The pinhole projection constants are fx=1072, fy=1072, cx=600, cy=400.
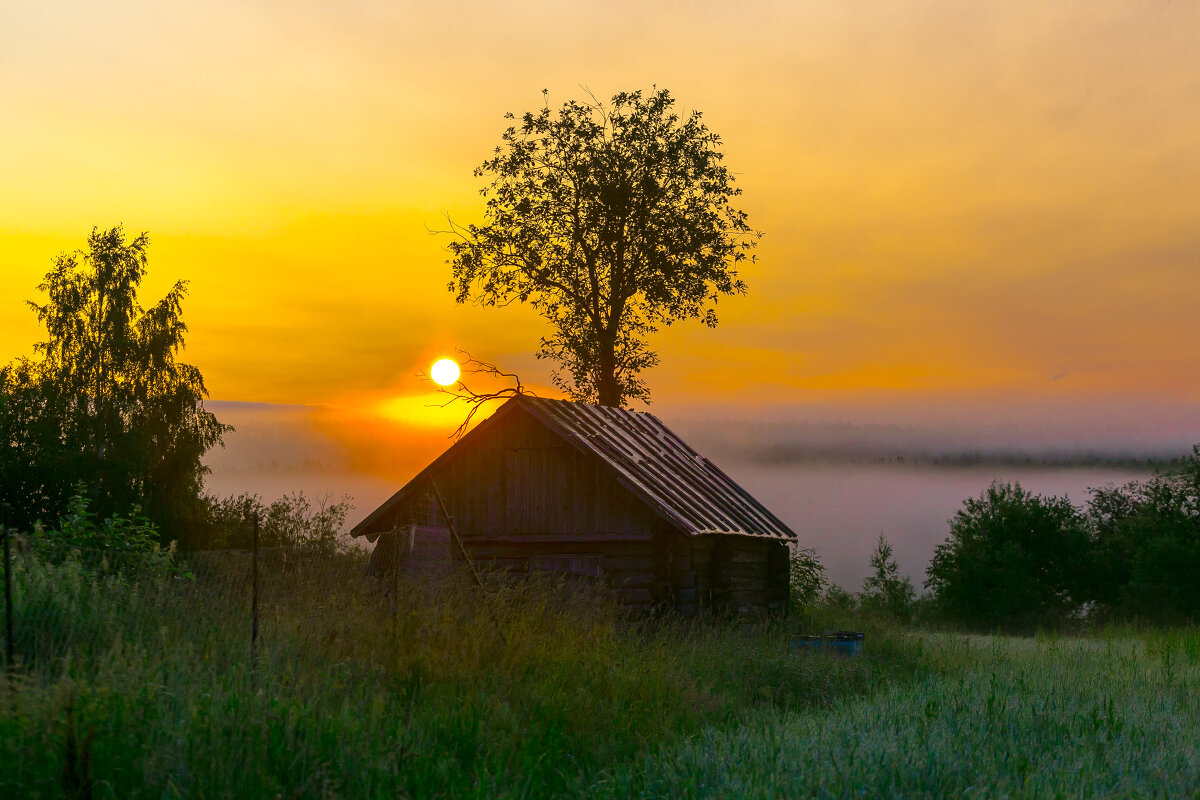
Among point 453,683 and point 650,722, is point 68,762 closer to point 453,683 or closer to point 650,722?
point 453,683

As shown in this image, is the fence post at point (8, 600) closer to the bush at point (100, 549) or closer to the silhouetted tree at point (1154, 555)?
the bush at point (100, 549)

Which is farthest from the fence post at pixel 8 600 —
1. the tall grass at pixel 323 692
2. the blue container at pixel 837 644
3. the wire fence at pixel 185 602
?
the blue container at pixel 837 644

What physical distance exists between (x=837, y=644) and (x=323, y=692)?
13.6 metres

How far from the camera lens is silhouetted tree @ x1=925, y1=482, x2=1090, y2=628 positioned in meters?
51.7

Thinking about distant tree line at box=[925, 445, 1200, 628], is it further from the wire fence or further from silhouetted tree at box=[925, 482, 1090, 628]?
the wire fence

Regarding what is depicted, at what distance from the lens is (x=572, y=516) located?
22.2 metres

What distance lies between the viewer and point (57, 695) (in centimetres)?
746

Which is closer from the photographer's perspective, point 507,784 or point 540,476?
point 507,784

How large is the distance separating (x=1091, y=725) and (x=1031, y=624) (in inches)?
1695

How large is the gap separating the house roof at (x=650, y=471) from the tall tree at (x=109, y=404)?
19.2 meters


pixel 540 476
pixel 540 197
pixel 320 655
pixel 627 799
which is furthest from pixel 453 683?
pixel 540 197

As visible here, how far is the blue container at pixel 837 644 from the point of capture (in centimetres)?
1970

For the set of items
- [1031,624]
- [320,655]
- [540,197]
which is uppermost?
[540,197]

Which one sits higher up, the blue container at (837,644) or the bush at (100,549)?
the bush at (100,549)
